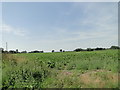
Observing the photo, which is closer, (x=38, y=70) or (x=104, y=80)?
(x=104, y=80)

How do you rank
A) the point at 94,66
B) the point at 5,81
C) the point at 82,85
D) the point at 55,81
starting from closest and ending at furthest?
the point at 82,85 → the point at 55,81 → the point at 5,81 → the point at 94,66

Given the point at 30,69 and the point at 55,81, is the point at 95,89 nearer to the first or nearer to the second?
the point at 55,81

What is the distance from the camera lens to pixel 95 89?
354 centimetres

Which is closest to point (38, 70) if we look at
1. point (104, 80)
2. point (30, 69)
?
point (30, 69)

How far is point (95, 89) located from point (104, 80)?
0.48 m

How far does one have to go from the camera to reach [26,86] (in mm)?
4000

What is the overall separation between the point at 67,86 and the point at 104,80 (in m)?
0.97

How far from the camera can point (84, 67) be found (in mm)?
6863

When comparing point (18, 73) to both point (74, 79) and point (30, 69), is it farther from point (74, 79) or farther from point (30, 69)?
point (74, 79)

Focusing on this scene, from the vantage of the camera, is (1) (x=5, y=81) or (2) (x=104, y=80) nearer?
(2) (x=104, y=80)

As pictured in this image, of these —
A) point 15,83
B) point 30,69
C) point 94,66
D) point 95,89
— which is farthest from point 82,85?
point 94,66

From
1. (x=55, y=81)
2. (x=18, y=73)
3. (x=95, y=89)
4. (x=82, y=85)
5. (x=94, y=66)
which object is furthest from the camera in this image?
(x=94, y=66)

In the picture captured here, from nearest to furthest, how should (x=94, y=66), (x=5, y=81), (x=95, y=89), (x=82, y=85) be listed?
(x=95, y=89), (x=82, y=85), (x=5, y=81), (x=94, y=66)

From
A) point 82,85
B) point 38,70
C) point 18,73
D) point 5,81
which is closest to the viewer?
point 82,85
